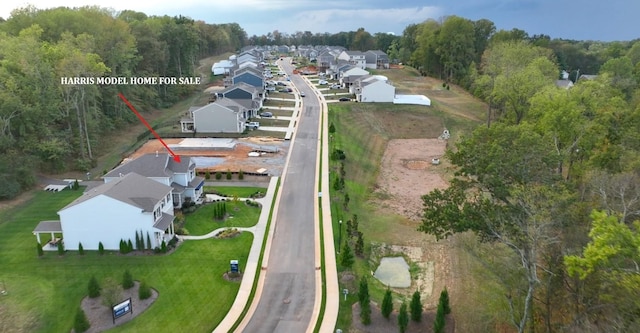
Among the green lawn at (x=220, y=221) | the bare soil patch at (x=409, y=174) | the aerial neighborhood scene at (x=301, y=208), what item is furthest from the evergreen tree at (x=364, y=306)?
the bare soil patch at (x=409, y=174)

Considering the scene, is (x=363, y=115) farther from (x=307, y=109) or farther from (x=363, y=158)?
(x=363, y=158)

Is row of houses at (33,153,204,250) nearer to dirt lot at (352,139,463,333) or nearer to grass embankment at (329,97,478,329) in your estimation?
grass embankment at (329,97,478,329)

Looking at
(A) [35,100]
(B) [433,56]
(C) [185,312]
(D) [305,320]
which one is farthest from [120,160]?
(B) [433,56]

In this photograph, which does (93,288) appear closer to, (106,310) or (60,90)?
(106,310)

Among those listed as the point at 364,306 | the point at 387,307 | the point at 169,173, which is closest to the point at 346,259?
the point at 364,306

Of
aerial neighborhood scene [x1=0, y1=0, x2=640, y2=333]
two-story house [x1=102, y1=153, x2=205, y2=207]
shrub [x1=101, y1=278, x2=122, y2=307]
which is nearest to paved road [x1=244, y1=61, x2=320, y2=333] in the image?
aerial neighborhood scene [x1=0, y1=0, x2=640, y2=333]
